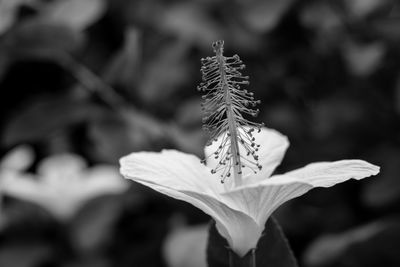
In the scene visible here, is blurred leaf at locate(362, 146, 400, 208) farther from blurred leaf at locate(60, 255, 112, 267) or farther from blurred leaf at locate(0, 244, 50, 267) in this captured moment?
blurred leaf at locate(0, 244, 50, 267)

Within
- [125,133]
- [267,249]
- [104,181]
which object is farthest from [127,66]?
[267,249]

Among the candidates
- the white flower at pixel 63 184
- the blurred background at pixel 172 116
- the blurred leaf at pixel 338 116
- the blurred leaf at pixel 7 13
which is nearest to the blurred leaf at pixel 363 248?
the blurred background at pixel 172 116

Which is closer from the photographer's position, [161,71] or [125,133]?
[125,133]

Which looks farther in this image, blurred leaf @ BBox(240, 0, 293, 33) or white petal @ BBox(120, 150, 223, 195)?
blurred leaf @ BBox(240, 0, 293, 33)

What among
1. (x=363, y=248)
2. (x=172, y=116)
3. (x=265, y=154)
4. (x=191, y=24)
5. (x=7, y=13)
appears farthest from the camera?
(x=191, y=24)

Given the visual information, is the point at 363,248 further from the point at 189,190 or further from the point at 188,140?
the point at 189,190

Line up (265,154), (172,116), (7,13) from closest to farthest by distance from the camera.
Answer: (265,154) < (7,13) < (172,116)

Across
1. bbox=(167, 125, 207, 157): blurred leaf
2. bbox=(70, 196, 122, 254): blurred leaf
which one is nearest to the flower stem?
bbox=(167, 125, 207, 157): blurred leaf
